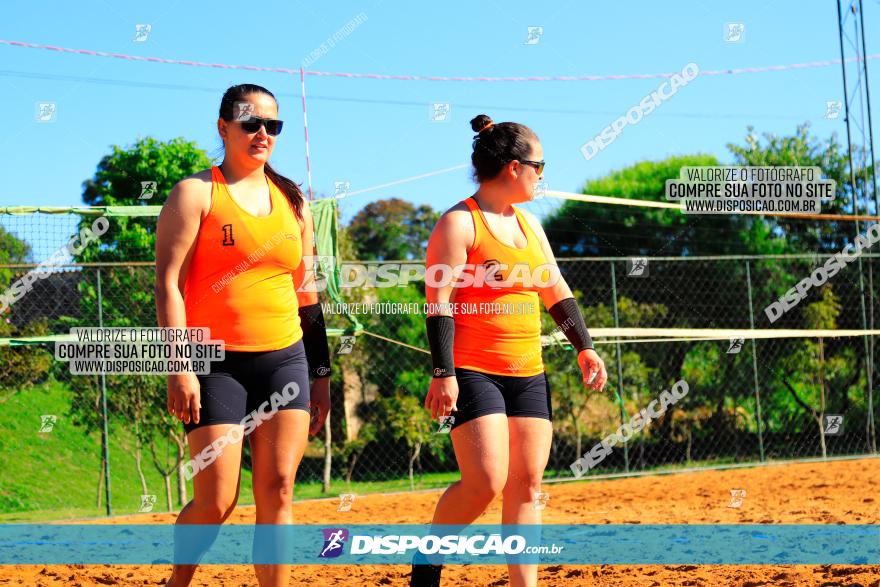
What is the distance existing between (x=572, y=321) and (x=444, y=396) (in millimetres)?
844

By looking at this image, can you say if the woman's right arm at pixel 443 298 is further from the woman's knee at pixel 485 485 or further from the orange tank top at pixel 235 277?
the orange tank top at pixel 235 277

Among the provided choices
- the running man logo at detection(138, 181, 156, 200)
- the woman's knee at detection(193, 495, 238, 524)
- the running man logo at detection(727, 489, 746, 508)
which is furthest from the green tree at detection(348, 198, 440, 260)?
the woman's knee at detection(193, 495, 238, 524)

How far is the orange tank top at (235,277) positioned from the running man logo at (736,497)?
5808mm

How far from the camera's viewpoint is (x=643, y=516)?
7340mm

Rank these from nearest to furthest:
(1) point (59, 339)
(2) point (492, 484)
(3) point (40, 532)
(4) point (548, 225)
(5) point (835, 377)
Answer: (2) point (492, 484) → (3) point (40, 532) → (1) point (59, 339) → (5) point (835, 377) → (4) point (548, 225)

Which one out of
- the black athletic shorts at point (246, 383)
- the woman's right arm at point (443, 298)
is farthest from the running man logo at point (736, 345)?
the black athletic shorts at point (246, 383)

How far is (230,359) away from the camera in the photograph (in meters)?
3.25

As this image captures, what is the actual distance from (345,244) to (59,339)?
22.2 ft

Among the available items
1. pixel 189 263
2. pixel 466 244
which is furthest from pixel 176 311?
pixel 466 244

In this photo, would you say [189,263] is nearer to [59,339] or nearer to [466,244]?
[466,244]

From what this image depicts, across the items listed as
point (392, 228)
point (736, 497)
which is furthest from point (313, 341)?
point (392, 228)

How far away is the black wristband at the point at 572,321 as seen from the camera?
4039mm

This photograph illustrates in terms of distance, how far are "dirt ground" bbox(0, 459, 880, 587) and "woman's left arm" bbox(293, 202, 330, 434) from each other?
163 cm

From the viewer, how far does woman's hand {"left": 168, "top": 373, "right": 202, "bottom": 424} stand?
3.08 metres
